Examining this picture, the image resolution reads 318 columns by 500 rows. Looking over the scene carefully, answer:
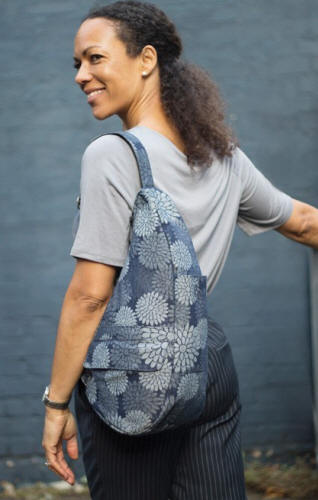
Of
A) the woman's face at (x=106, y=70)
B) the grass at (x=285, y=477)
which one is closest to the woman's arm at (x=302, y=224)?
the woman's face at (x=106, y=70)

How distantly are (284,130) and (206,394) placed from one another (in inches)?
87.5

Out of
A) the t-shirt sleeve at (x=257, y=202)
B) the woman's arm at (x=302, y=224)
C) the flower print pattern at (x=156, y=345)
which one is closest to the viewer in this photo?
the flower print pattern at (x=156, y=345)

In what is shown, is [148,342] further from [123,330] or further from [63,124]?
[63,124]

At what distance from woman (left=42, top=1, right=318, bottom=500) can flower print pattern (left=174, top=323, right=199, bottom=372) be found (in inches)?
8.0

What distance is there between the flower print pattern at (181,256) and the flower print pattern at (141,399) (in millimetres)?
295

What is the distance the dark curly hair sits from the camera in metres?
1.93

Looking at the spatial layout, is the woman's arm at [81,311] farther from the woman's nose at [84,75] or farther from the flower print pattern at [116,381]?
the woman's nose at [84,75]

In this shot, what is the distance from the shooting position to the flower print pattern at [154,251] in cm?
167

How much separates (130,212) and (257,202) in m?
0.58

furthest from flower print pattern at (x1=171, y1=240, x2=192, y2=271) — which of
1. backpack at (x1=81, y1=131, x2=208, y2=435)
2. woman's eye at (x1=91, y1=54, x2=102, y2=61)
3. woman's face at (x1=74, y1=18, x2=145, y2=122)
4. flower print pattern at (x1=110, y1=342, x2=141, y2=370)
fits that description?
woman's eye at (x1=91, y1=54, x2=102, y2=61)

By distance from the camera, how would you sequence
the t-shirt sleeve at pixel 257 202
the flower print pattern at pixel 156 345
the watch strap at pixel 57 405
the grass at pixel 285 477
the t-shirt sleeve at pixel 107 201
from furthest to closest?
the grass at pixel 285 477
the t-shirt sleeve at pixel 257 202
the watch strap at pixel 57 405
the t-shirt sleeve at pixel 107 201
the flower print pattern at pixel 156 345

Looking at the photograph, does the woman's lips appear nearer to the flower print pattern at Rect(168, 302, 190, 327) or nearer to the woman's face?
the woman's face

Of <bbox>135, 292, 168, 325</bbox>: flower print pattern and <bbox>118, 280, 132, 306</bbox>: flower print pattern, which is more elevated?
<bbox>118, 280, 132, 306</bbox>: flower print pattern

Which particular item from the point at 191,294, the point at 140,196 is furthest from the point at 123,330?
the point at 140,196
